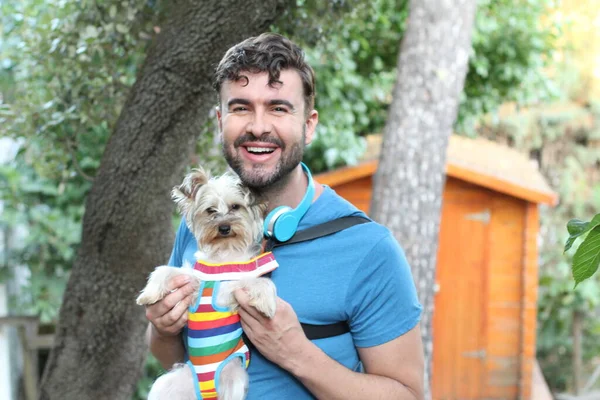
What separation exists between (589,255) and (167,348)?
1.56 meters

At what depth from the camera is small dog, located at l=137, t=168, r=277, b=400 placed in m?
2.37

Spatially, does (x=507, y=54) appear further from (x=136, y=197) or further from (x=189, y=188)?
(x=189, y=188)

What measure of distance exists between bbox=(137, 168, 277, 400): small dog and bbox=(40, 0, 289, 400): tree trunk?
1.32 metres

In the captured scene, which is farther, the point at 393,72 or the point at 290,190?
the point at 393,72

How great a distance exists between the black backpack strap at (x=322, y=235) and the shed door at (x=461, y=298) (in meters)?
8.50

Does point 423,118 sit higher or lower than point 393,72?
lower

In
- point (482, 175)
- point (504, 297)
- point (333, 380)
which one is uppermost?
point (482, 175)

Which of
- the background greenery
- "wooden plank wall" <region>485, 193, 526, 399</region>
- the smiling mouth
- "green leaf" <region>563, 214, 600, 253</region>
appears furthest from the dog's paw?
"wooden plank wall" <region>485, 193, 526, 399</region>

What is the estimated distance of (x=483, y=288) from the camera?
10.8 meters

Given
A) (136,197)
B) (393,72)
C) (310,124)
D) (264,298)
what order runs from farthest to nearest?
(393,72)
(136,197)
(310,124)
(264,298)

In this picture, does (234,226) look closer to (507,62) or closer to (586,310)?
(507,62)

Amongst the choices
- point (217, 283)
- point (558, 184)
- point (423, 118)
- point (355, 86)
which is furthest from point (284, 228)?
point (558, 184)

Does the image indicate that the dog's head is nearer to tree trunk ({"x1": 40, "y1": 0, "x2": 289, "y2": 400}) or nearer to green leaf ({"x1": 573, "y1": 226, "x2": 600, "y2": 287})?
green leaf ({"x1": 573, "y1": 226, "x2": 600, "y2": 287})

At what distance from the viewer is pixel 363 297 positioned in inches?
89.0
